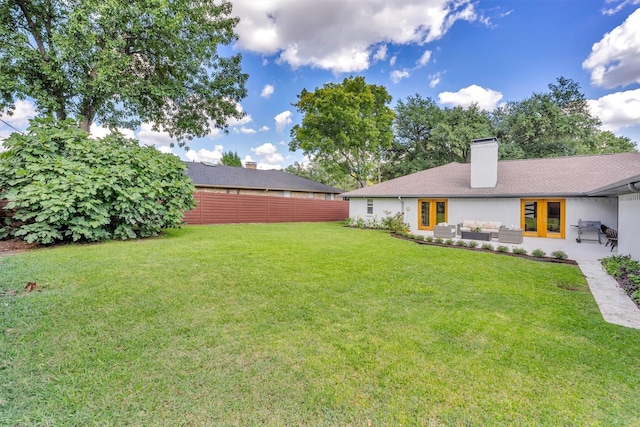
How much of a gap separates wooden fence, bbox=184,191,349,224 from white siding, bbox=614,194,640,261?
46.6 feet

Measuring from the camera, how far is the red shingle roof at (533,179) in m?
11.6

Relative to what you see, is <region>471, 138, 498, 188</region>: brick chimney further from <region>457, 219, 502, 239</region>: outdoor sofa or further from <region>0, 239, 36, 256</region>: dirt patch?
<region>0, 239, 36, 256</region>: dirt patch

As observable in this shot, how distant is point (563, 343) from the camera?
9.98 feet

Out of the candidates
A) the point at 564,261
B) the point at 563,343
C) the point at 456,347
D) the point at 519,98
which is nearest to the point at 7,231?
the point at 456,347

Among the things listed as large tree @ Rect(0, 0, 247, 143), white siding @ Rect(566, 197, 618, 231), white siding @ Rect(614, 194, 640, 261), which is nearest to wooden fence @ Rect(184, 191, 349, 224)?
large tree @ Rect(0, 0, 247, 143)

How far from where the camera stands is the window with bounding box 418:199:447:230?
14344 mm

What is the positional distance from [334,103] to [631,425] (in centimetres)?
2226

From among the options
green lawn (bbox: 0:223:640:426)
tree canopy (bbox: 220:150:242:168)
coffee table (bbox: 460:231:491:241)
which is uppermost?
tree canopy (bbox: 220:150:242:168)

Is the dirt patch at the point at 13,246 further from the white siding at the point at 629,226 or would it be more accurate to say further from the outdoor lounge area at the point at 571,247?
the white siding at the point at 629,226

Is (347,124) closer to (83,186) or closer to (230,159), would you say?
(83,186)

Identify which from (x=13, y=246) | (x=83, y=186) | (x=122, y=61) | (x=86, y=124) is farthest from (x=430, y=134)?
(x=13, y=246)

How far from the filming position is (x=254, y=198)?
17656 mm

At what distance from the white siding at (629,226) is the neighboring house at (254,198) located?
43.4 feet

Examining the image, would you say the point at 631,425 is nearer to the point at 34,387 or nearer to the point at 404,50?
the point at 34,387
